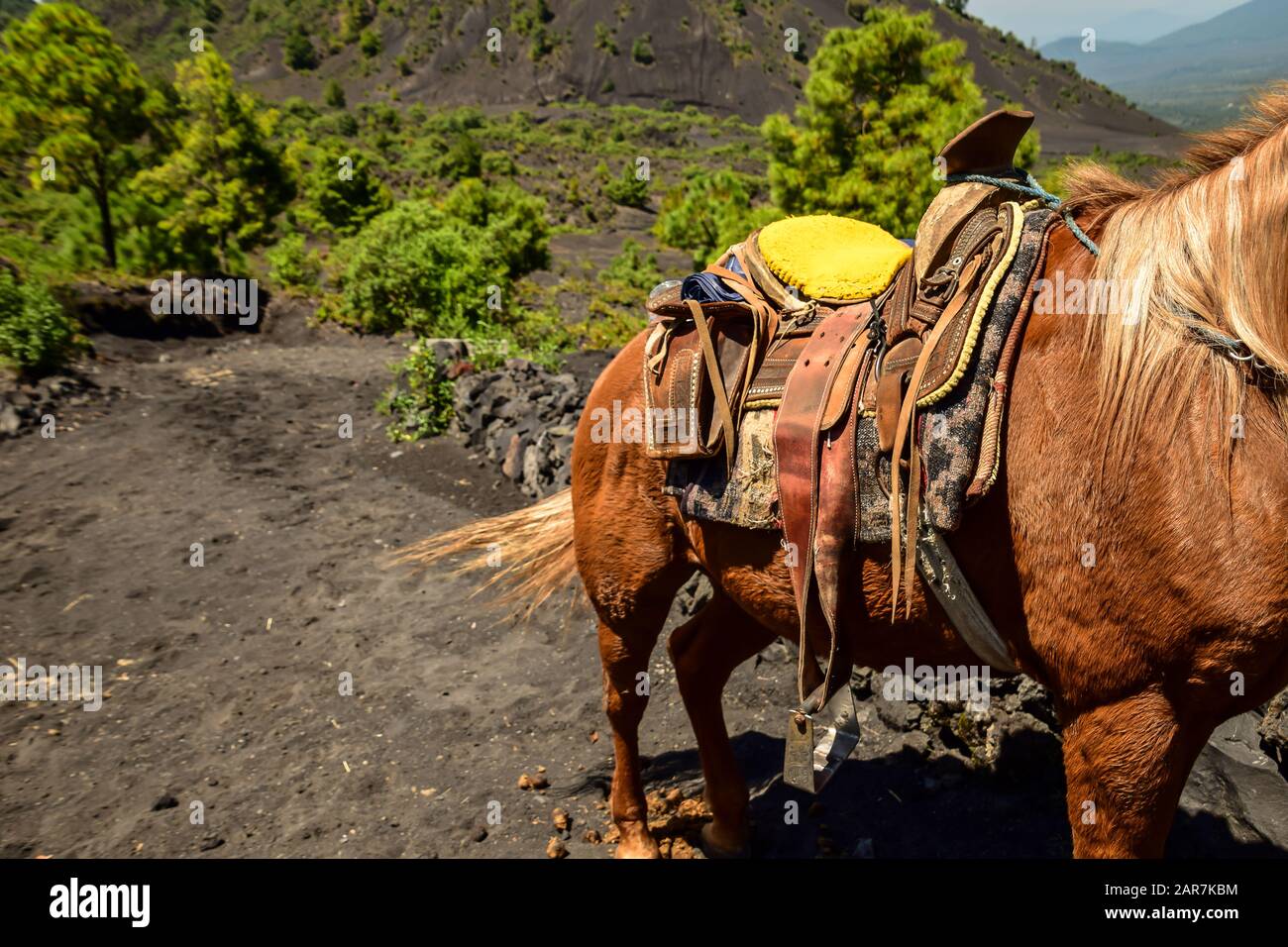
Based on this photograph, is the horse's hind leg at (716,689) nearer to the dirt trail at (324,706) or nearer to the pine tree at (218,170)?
the dirt trail at (324,706)

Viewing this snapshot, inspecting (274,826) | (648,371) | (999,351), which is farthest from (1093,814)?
(274,826)

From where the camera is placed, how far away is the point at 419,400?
31.6 feet

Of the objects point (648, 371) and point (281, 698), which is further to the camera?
point (281, 698)

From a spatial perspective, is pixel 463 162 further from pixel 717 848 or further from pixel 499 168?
pixel 717 848

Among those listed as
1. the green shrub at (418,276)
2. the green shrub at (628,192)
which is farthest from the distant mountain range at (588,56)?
the green shrub at (418,276)

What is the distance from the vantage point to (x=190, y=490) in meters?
7.93

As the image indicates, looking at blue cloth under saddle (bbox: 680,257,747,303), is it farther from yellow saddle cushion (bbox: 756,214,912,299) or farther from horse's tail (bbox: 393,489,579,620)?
horse's tail (bbox: 393,489,579,620)

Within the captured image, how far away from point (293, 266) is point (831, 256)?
16211mm

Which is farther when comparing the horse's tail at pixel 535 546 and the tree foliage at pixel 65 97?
the tree foliage at pixel 65 97

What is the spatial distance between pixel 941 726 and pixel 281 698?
12.1 feet

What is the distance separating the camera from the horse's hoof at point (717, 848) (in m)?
3.45

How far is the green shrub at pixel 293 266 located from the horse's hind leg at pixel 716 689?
1525 centimetres

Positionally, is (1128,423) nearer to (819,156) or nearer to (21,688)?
(21,688)

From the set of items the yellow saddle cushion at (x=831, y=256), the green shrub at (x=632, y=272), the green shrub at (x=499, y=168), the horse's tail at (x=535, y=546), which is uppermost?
the green shrub at (x=499, y=168)
